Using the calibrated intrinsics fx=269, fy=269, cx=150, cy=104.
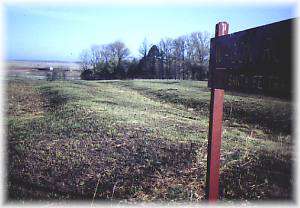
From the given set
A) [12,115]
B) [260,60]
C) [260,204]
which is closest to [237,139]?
[260,204]

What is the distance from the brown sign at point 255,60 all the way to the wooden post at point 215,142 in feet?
0.42

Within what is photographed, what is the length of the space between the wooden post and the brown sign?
13 centimetres

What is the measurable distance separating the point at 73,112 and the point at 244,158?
8.39 metres

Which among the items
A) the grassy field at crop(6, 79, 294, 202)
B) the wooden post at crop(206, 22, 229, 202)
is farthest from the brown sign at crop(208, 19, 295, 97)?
the grassy field at crop(6, 79, 294, 202)

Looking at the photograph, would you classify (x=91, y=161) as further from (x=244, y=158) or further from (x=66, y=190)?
(x=244, y=158)

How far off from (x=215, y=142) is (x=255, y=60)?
1127 mm

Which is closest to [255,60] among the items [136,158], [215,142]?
[215,142]

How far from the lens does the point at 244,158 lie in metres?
7.29

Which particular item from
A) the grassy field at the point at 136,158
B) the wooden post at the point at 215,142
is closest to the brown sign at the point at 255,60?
the wooden post at the point at 215,142

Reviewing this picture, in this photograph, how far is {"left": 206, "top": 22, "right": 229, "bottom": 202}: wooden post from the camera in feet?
10.9

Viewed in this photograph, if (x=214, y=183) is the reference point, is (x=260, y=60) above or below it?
above

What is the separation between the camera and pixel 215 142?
132 inches

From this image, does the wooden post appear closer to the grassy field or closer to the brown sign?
the brown sign

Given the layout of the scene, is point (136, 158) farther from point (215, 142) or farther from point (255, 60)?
point (255, 60)
